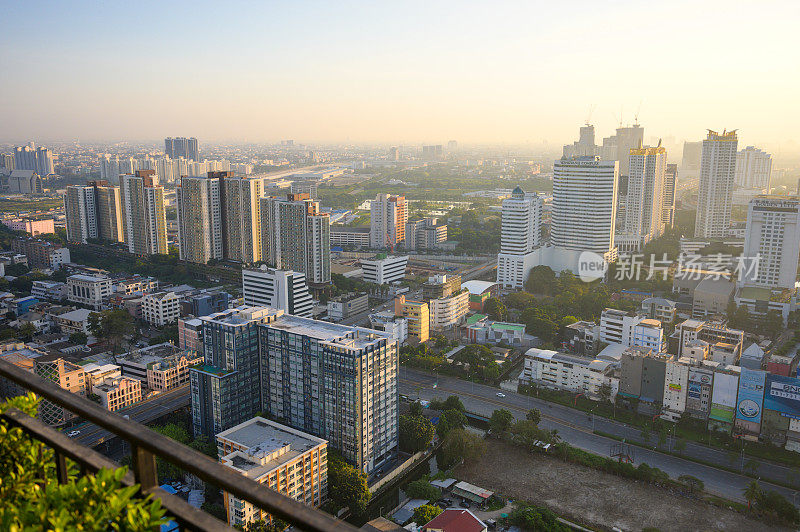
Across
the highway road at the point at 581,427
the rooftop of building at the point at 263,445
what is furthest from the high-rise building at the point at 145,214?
the rooftop of building at the point at 263,445

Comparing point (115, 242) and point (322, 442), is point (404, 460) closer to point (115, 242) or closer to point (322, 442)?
point (322, 442)

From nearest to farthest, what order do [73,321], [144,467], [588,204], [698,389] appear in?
1. [144,467]
2. [698,389]
3. [73,321]
4. [588,204]

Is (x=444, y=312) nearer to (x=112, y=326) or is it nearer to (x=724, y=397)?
(x=724, y=397)

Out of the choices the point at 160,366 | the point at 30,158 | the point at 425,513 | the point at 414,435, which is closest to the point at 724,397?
the point at 414,435

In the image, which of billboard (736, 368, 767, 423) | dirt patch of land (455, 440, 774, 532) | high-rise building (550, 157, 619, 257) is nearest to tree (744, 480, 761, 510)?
dirt patch of land (455, 440, 774, 532)

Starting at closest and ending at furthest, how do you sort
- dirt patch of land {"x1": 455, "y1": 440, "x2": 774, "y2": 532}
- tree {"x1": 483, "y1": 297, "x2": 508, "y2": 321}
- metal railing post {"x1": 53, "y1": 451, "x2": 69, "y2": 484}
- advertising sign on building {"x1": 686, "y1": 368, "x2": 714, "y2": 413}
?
1. metal railing post {"x1": 53, "y1": 451, "x2": 69, "y2": 484}
2. dirt patch of land {"x1": 455, "y1": 440, "x2": 774, "y2": 532}
3. advertising sign on building {"x1": 686, "y1": 368, "x2": 714, "y2": 413}
4. tree {"x1": 483, "y1": 297, "x2": 508, "y2": 321}

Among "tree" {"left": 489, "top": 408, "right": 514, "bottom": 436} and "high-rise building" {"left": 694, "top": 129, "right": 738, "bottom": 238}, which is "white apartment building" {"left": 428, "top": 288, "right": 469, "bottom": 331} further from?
"high-rise building" {"left": 694, "top": 129, "right": 738, "bottom": 238}
